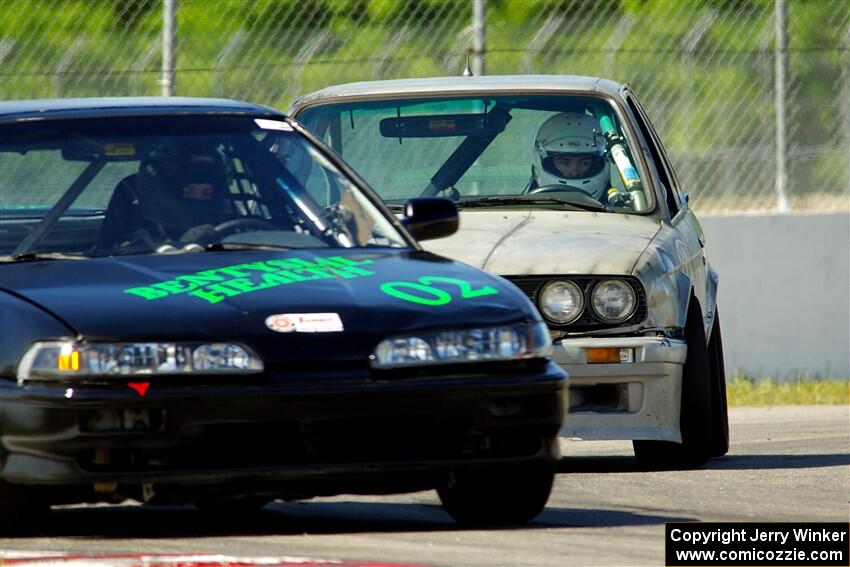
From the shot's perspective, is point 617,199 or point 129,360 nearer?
point 129,360

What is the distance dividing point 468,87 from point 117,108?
2.88 meters

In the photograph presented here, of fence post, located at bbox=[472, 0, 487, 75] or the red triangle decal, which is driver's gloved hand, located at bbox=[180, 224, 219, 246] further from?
fence post, located at bbox=[472, 0, 487, 75]

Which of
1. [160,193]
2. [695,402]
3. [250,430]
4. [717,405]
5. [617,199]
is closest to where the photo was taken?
[250,430]

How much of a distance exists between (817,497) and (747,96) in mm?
6968

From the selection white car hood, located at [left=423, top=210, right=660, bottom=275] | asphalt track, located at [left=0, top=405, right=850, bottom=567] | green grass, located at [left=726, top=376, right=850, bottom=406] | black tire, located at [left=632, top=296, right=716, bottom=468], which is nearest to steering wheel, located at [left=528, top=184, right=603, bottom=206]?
white car hood, located at [left=423, top=210, right=660, bottom=275]

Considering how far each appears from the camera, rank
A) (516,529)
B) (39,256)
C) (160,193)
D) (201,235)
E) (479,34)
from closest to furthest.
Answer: (516,529) < (39,256) < (201,235) < (160,193) < (479,34)

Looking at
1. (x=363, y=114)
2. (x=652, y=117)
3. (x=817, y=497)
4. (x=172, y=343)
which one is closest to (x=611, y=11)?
(x=652, y=117)

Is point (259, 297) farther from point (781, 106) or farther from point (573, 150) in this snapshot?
point (781, 106)

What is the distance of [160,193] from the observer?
6.87 m

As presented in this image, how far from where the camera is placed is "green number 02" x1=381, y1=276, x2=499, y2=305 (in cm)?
613

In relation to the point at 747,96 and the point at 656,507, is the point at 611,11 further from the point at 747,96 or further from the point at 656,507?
the point at 656,507

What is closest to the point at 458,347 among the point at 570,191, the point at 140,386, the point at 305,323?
the point at 305,323

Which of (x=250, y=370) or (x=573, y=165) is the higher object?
(x=573, y=165)

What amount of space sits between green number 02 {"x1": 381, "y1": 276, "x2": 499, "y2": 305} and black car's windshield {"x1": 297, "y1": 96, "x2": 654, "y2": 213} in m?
2.92
